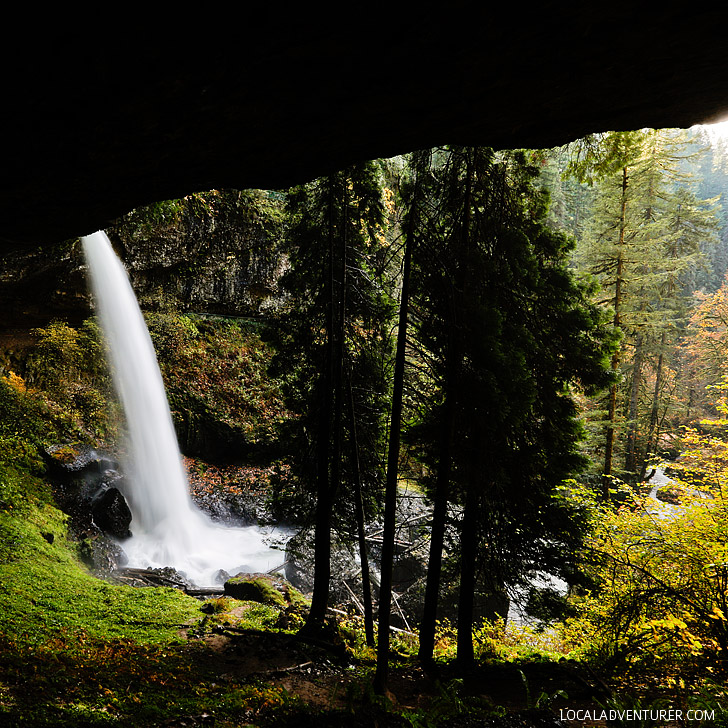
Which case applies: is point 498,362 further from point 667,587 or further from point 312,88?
point 312,88

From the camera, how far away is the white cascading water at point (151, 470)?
43.3 ft

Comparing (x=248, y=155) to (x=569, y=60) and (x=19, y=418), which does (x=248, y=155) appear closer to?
(x=569, y=60)

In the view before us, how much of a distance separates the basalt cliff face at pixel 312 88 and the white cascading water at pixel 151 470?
11225 mm

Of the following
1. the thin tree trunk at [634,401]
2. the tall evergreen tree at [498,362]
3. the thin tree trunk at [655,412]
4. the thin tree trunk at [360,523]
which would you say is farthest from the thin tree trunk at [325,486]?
the thin tree trunk at [655,412]

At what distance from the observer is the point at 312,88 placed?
11.3 ft

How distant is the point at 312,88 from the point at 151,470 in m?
15.2

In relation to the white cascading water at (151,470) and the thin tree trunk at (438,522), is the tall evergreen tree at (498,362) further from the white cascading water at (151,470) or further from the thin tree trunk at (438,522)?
the white cascading water at (151,470)

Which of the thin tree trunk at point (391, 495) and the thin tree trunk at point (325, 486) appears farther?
the thin tree trunk at point (325, 486)

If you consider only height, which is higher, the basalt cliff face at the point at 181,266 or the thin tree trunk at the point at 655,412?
the basalt cliff face at the point at 181,266

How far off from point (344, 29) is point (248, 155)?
5.36 ft

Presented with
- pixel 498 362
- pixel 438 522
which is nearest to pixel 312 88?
pixel 498 362

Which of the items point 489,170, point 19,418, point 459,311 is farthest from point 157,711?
point 19,418

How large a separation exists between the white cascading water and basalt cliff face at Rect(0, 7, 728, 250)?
1122 centimetres

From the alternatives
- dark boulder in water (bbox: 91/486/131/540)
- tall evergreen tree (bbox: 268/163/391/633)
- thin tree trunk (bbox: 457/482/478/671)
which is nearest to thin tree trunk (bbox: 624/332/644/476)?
thin tree trunk (bbox: 457/482/478/671)
